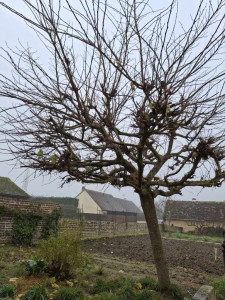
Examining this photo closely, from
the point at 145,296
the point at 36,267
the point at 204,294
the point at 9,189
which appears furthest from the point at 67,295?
the point at 9,189

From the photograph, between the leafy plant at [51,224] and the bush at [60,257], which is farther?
the leafy plant at [51,224]

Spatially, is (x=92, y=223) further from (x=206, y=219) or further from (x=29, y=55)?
(x=206, y=219)

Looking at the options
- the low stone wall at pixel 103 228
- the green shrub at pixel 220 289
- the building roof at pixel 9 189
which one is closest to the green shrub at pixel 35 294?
the green shrub at pixel 220 289

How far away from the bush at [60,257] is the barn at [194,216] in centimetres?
2903

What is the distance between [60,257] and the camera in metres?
4.85

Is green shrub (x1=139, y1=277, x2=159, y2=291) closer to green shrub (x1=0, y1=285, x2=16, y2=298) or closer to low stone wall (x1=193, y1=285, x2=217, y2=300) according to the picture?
low stone wall (x1=193, y1=285, x2=217, y2=300)

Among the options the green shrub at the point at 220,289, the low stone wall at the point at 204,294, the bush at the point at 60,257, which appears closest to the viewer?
the low stone wall at the point at 204,294

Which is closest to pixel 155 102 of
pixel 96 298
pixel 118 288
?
pixel 96 298

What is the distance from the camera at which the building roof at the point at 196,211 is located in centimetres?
3503

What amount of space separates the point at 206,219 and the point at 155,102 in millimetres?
35179

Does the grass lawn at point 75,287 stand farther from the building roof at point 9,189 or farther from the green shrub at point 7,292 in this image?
the building roof at point 9,189

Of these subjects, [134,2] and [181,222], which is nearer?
[134,2]

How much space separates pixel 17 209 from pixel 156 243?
27.3 feet

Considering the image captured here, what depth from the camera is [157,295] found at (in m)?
4.16
